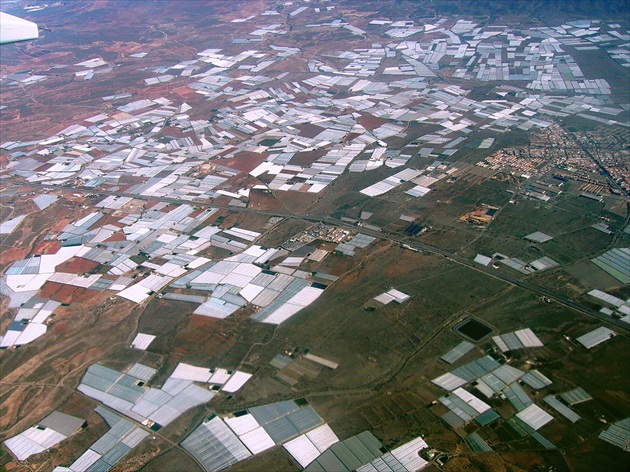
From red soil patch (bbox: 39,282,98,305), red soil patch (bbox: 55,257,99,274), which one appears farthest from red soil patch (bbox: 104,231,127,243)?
red soil patch (bbox: 39,282,98,305)

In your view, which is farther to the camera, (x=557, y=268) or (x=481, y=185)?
(x=481, y=185)

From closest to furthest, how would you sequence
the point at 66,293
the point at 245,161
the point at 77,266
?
the point at 66,293 → the point at 77,266 → the point at 245,161

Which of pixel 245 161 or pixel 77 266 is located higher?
pixel 245 161

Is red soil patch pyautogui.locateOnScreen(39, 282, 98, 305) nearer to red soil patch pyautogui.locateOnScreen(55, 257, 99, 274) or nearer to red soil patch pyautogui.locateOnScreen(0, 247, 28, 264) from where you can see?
red soil patch pyautogui.locateOnScreen(55, 257, 99, 274)

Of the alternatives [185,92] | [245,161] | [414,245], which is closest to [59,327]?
[414,245]

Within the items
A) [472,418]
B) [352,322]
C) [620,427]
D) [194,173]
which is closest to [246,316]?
[352,322]

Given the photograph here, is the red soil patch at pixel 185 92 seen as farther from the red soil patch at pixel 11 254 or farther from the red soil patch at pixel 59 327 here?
the red soil patch at pixel 59 327

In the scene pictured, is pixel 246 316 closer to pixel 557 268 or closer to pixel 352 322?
pixel 352 322

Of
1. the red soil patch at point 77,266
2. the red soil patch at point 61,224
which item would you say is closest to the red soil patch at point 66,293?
the red soil patch at point 77,266

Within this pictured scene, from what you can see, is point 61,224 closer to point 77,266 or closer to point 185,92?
point 77,266
